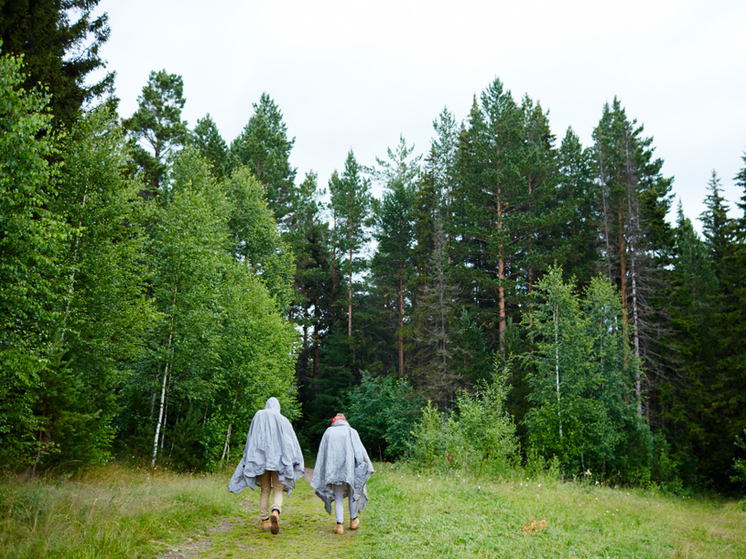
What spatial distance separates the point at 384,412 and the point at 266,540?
24.6 m

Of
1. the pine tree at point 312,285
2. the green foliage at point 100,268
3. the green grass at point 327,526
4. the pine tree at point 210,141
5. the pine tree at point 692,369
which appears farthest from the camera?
the pine tree at point 312,285

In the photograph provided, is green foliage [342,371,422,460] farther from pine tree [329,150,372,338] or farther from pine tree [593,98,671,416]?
pine tree [593,98,671,416]

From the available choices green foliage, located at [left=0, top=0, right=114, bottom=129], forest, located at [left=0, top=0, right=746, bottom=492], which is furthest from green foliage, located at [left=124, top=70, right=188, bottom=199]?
green foliage, located at [left=0, top=0, right=114, bottom=129]

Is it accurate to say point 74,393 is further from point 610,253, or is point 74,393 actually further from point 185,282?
point 610,253

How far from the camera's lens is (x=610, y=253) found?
29.5 m

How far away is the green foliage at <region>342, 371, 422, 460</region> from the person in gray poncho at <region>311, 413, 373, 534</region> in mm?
21732

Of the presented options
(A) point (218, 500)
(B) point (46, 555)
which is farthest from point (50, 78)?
(B) point (46, 555)

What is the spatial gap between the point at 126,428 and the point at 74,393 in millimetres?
6672

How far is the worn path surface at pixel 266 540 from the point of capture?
5.88m

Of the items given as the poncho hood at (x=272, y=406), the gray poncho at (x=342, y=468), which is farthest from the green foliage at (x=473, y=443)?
the poncho hood at (x=272, y=406)

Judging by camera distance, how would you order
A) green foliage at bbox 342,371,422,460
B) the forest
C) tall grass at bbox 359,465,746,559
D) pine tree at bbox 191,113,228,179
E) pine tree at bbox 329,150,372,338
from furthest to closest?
pine tree at bbox 329,150,372,338, pine tree at bbox 191,113,228,179, green foliage at bbox 342,371,422,460, the forest, tall grass at bbox 359,465,746,559

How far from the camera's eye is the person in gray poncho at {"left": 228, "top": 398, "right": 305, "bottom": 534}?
736 centimetres

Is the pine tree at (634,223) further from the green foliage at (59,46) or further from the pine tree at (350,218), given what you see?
the green foliage at (59,46)

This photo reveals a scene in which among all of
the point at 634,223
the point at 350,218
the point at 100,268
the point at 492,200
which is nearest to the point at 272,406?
the point at 100,268
